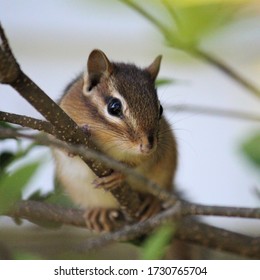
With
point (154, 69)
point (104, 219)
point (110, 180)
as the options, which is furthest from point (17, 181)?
point (104, 219)

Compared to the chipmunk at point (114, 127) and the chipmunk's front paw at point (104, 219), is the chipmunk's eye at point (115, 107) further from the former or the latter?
the chipmunk's front paw at point (104, 219)

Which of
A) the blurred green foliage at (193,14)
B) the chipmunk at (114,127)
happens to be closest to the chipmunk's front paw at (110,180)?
the chipmunk at (114,127)

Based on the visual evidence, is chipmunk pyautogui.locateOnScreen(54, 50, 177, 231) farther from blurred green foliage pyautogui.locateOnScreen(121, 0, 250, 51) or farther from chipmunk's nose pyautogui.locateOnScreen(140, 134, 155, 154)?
blurred green foliage pyautogui.locateOnScreen(121, 0, 250, 51)

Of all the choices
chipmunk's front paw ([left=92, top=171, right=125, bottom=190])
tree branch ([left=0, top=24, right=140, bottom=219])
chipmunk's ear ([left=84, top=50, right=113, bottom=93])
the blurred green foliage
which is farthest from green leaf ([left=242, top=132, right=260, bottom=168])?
chipmunk's ear ([left=84, top=50, right=113, bottom=93])

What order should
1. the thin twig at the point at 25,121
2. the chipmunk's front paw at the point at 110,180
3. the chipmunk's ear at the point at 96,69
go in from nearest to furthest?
the thin twig at the point at 25,121
the chipmunk's front paw at the point at 110,180
the chipmunk's ear at the point at 96,69

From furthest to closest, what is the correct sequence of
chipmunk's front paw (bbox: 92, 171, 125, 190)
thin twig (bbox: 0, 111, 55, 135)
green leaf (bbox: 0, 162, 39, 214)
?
chipmunk's front paw (bbox: 92, 171, 125, 190) → thin twig (bbox: 0, 111, 55, 135) → green leaf (bbox: 0, 162, 39, 214)

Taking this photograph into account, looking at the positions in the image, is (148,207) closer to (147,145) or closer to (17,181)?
(147,145)
